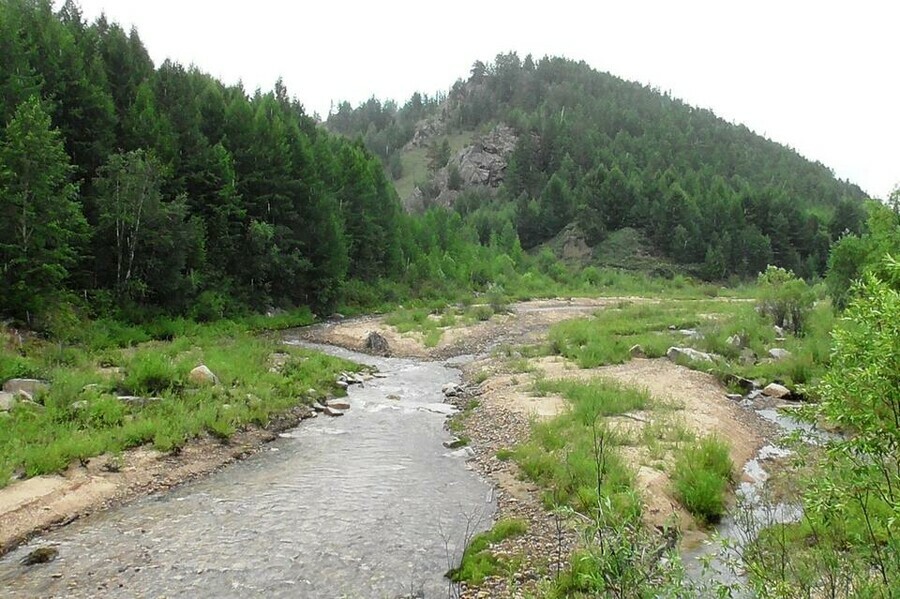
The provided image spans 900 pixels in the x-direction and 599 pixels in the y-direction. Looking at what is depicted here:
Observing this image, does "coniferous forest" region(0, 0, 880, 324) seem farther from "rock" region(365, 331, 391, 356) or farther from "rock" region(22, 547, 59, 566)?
"rock" region(22, 547, 59, 566)

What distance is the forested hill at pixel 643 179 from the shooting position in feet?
352

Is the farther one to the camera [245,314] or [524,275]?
[524,275]

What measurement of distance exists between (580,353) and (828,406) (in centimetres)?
2616

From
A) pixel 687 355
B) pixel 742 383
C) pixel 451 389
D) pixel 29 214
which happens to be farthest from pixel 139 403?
pixel 687 355

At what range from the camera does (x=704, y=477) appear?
13.3m

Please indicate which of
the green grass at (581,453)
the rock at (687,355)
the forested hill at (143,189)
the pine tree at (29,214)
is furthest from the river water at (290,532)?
the forested hill at (143,189)

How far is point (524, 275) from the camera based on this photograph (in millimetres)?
89188

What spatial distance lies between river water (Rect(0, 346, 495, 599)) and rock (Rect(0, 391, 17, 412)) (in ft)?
20.6

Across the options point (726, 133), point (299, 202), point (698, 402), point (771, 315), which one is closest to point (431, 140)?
point (726, 133)

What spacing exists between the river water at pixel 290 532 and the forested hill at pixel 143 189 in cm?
1862

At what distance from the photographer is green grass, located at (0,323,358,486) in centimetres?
1511

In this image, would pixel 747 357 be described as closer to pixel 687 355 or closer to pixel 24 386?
pixel 687 355

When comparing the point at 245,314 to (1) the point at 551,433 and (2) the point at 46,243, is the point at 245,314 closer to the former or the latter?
(2) the point at 46,243

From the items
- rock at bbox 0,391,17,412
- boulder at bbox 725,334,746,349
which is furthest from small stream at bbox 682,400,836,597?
rock at bbox 0,391,17,412
